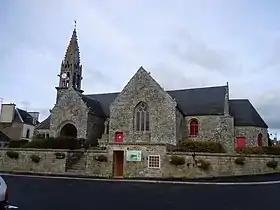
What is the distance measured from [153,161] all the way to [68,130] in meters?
15.3

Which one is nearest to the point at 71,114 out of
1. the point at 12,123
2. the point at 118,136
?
the point at 118,136

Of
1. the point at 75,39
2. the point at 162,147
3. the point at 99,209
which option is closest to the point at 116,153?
the point at 162,147

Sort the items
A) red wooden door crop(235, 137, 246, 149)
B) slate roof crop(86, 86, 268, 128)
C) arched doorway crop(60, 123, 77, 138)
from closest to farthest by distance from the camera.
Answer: red wooden door crop(235, 137, 246, 149)
slate roof crop(86, 86, 268, 128)
arched doorway crop(60, 123, 77, 138)

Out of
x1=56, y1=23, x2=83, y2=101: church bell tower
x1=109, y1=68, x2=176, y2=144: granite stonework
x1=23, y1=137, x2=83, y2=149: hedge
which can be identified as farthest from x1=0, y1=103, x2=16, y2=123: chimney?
x1=109, y1=68, x2=176, y2=144: granite stonework

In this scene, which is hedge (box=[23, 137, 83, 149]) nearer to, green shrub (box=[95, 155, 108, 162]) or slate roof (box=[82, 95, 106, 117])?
green shrub (box=[95, 155, 108, 162])

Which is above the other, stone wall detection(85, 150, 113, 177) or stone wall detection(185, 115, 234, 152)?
stone wall detection(185, 115, 234, 152)

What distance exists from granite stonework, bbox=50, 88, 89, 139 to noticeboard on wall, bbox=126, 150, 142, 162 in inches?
433

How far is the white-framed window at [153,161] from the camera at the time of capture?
803 inches

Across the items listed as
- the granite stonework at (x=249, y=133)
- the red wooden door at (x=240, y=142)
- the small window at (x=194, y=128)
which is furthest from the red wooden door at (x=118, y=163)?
the granite stonework at (x=249, y=133)

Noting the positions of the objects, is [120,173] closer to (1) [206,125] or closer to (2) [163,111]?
(2) [163,111]

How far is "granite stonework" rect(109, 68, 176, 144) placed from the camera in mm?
27688

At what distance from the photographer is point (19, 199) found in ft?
34.2

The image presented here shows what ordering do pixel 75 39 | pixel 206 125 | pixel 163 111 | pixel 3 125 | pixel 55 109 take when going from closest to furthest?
1. pixel 163 111
2. pixel 206 125
3. pixel 55 109
4. pixel 75 39
5. pixel 3 125

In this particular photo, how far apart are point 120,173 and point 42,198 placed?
34.9ft
